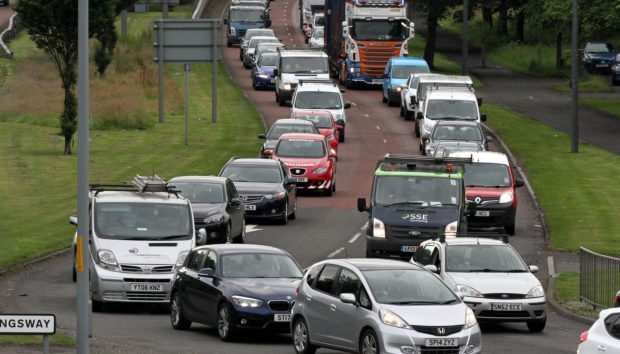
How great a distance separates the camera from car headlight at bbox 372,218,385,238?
30.7m

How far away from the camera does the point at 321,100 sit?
5475 cm

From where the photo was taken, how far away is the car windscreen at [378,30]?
68.4 metres

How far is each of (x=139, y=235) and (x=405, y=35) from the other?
42983 millimetres

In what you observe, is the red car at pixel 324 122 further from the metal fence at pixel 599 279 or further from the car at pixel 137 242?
the metal fence at pixel 599 279

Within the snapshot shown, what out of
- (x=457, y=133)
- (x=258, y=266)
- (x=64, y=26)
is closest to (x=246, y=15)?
(x=64, y=26)

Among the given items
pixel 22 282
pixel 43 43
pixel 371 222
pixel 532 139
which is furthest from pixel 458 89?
pixel 22 282

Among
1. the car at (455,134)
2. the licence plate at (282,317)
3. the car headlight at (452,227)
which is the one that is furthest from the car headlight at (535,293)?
the car at (455,134)

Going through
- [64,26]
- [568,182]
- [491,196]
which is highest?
[64,26]

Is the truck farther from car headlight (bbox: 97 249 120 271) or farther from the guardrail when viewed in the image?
car headlight (bbox: 97 249 120 271)

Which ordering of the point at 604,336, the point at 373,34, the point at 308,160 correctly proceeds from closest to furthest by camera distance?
1. the point at 604,336
2. the point at 308,160
3. the point at 373,34

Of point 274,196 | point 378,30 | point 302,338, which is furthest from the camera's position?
point 378,30

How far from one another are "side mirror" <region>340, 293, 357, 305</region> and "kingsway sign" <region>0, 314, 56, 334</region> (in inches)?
204

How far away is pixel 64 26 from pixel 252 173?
38.5ft

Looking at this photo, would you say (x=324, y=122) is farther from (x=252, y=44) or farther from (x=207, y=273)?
(x=252, y=44)
